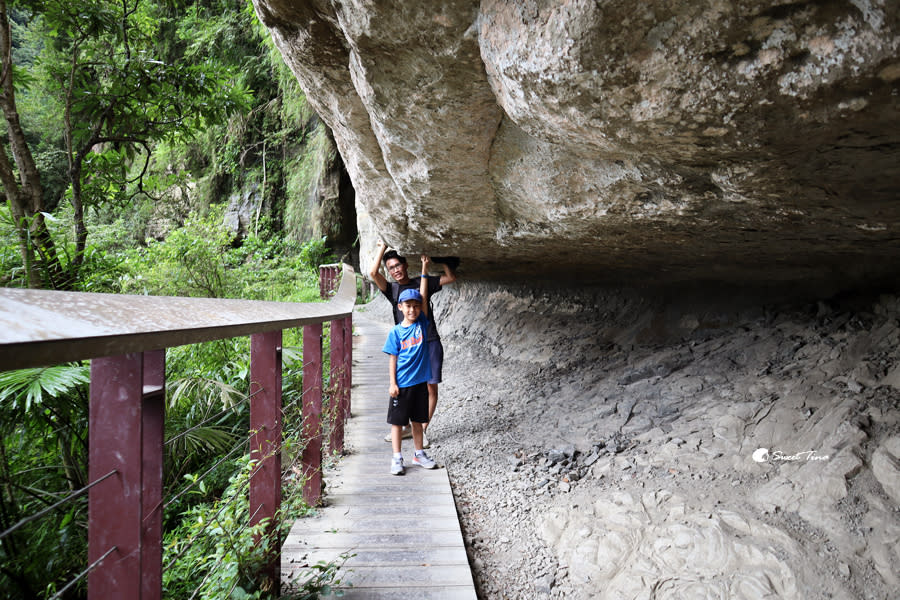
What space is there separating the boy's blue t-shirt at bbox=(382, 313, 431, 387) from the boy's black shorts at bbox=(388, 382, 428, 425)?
0.22 feet

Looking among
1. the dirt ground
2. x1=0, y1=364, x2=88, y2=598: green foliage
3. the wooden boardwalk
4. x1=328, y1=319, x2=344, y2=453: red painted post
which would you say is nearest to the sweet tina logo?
the dirt ground

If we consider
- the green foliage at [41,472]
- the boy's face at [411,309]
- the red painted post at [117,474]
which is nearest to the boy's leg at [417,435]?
the boy's face at [411,309]

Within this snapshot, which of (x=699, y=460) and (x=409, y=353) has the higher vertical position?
(x=409, y=353)

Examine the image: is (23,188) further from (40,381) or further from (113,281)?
(40,381)

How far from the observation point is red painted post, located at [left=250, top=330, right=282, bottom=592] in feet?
6.43

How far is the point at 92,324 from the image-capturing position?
796 mm

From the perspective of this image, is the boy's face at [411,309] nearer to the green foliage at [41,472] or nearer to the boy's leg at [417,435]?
the boy's leg at [417,435]

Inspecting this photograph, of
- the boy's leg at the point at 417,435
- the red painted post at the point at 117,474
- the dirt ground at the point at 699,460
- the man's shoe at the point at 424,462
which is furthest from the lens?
the boy's leg at the point at 417,435

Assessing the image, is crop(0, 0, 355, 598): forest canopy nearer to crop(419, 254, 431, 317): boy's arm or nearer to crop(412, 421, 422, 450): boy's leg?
crop(412, 421, 422, 450): boy's leg

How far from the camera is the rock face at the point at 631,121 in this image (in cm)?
150

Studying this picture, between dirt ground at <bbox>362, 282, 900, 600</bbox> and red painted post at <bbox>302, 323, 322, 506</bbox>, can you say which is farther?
red painted post at <bbox>302, 323, 322, 506</bbox>

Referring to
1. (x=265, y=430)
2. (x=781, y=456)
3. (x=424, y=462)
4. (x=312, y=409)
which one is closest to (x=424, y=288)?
(x=424, y=462)

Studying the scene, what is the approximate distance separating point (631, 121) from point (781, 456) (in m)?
2.09

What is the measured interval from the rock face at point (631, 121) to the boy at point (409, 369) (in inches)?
31.4
